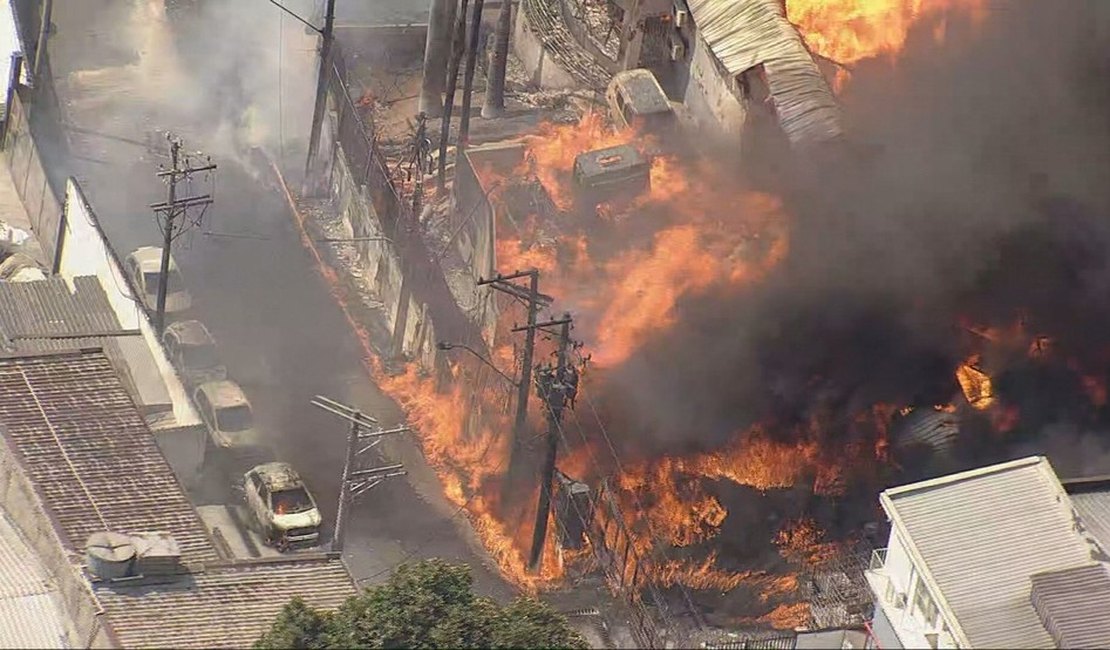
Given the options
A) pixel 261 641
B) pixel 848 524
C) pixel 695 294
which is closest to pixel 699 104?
pixel 695 294

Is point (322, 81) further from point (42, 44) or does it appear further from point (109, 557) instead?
point (109, 557)

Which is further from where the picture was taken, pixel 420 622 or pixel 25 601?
pixel 25 601

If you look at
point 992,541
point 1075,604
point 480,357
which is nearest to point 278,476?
point 480,357

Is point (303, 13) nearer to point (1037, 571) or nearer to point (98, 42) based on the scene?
→ point (98, 42)

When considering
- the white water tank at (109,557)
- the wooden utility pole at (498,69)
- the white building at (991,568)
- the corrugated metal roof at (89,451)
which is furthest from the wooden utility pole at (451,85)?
the white building at (991,568)

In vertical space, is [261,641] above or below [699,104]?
below

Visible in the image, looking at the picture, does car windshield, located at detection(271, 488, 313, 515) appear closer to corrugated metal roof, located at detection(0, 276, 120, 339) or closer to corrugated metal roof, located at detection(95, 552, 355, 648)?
corrugated metal roof, located at detection(95, 552, 355, 648)
